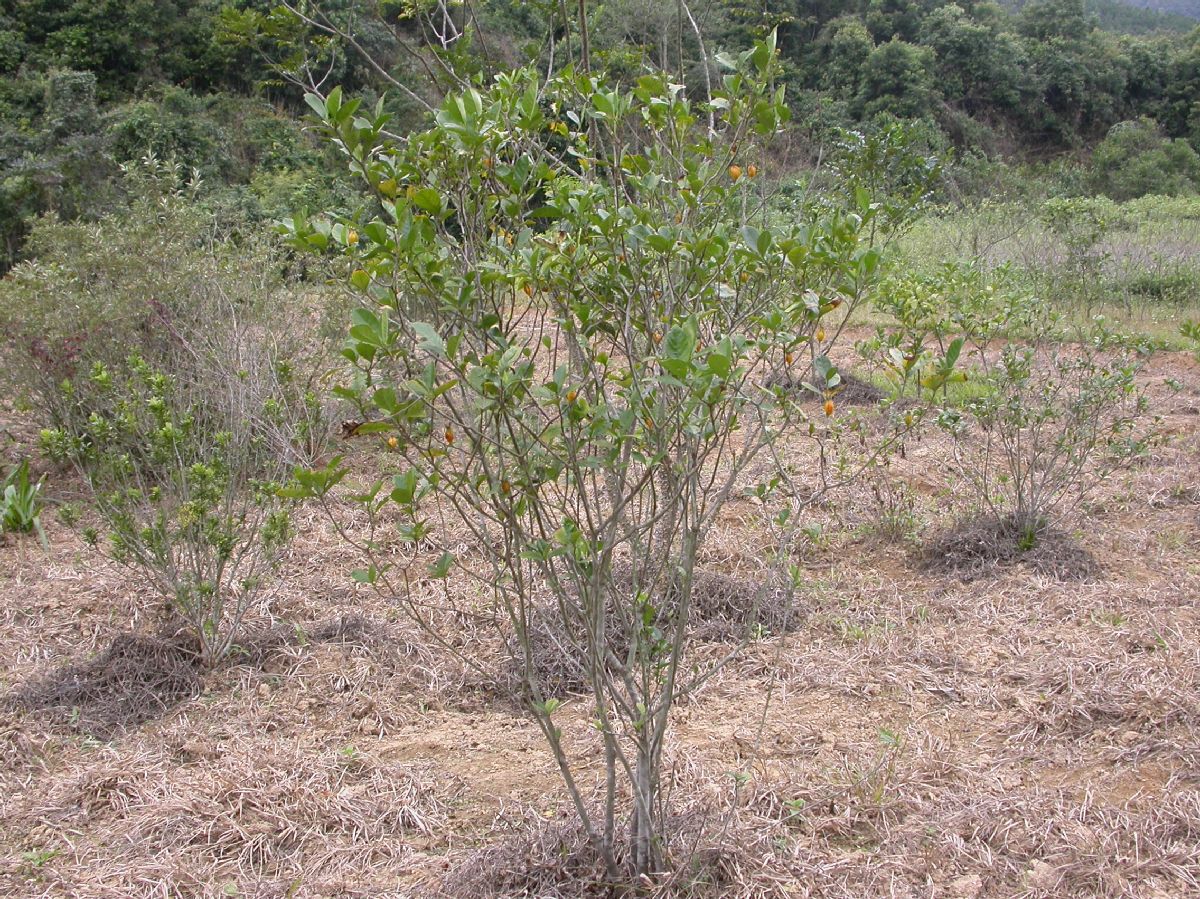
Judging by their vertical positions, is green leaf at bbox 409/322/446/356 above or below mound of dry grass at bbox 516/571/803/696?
above

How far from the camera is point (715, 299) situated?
1.93 meters

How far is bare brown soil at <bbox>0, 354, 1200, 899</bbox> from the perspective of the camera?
2.16 metres

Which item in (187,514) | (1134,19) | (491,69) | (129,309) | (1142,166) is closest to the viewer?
(491,69)

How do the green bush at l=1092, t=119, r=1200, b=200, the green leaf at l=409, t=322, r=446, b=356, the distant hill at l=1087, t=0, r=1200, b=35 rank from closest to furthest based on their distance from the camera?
the green leaf at l=409, t=322, r=446, b=356 → the green bush at l=1092, t=119, r=1200, b=200 → the distant hill at l=1087, t=0, r=1200, b=35

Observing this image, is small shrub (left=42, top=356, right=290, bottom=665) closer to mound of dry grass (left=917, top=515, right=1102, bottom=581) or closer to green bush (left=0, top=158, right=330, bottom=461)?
green bush (left=0, top=158, right=330, bottom=461)

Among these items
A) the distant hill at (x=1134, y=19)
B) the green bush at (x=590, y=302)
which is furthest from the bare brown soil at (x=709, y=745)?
the distant hill at (x=1134, y=19)

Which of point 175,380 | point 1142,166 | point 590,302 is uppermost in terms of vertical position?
point 590,302

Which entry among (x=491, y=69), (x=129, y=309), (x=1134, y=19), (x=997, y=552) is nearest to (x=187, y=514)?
(x=491, y=69)

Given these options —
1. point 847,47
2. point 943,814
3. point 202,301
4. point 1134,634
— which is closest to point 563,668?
point 943,814

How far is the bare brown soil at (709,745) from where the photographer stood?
85.1 inches

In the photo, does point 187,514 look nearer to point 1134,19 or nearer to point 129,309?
point 129,309

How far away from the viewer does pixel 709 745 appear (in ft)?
8.63

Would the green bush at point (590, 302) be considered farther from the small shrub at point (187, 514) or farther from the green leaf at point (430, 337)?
the small shrub at point (187, 514)

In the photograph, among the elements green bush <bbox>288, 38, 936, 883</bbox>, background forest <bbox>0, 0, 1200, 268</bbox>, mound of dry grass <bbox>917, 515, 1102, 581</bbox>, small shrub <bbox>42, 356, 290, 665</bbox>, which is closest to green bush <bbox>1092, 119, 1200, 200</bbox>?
background forest <bbox>0, 0, 1200, 268</bbox>
